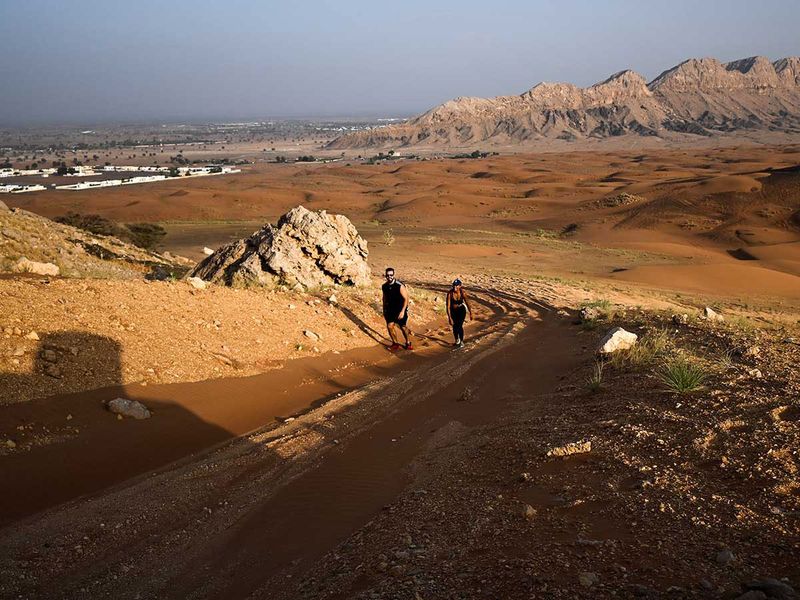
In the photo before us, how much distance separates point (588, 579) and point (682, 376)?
374cm

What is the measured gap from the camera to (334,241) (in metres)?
14.2

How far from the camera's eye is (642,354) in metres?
7.80

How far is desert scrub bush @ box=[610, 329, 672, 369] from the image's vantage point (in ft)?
25.2

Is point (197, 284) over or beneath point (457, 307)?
over

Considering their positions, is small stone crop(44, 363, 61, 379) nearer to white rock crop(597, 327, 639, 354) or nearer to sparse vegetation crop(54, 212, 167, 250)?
white rock crop(597, 327, 639, 354)

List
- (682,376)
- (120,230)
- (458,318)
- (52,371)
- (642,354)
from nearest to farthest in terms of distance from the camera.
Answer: (682,376)
(52,371)
(642,354)
(458,318)
(120,230)

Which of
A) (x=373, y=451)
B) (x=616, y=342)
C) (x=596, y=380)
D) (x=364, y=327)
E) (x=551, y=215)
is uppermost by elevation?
(x=616, y=342)

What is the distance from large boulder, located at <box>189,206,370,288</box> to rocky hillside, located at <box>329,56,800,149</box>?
125 meters

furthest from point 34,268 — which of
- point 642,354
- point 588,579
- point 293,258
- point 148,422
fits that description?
point 588,579

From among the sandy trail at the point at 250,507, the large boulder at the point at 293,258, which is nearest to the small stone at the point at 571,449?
the sandy trail at the point at 250,507

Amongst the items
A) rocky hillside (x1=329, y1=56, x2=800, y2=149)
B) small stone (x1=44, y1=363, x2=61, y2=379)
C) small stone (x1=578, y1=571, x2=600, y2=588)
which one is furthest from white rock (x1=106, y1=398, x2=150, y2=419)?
rocky hillside (x1=329, y1=56, x2=800, y2=149)

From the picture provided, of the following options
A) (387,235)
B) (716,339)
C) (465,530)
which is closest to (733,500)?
(465,530)

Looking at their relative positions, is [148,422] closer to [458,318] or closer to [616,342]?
[458,318]

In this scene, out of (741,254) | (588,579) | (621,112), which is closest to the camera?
(588,579)
